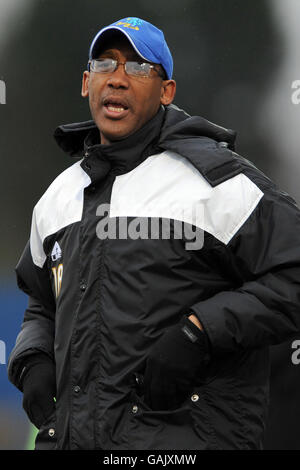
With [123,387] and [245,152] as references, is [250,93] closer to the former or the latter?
[245,152]

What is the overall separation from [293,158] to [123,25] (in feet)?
4.64

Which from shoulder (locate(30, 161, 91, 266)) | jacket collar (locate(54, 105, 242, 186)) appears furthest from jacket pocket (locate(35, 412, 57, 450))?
jacket collar (locate(54, 105, 242, 186))

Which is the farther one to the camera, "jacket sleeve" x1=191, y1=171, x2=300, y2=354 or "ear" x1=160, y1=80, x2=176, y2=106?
"ear" x1=160, y1=80, x2=176, y2=106

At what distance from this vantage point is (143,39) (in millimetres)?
2262

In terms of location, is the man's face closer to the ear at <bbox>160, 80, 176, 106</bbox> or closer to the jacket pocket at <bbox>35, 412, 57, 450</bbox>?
the ear at <bbox>160, 80, 176, 106</bbox>

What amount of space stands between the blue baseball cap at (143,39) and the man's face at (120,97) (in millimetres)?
34

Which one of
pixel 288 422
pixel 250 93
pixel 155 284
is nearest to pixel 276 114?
pixel 250 93

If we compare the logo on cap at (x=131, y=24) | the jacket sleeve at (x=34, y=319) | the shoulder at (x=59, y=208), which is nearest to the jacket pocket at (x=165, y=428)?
the jacket sleeve at (x=34, y=319)

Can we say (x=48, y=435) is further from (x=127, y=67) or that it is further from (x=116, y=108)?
(x=127, y=67)

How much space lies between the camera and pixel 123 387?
2033mm

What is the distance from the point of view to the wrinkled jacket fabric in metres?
2.02

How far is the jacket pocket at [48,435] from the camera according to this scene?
217 centimetres

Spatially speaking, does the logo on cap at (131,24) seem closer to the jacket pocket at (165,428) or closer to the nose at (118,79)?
the nose at (118,79)

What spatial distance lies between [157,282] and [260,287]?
0.86 feet
